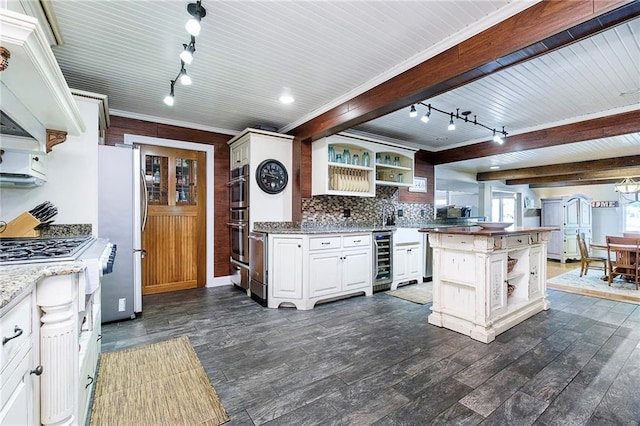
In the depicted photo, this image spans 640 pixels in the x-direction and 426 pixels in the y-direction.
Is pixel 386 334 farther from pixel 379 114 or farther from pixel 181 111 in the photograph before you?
pixel 181 111

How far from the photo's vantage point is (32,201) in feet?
8.57

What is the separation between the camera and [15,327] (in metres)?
0.91

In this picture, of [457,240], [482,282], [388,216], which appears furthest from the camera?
[388,216]

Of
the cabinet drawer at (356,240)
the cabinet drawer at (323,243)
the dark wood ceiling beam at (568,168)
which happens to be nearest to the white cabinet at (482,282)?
the cabinet drawer at (356,240)

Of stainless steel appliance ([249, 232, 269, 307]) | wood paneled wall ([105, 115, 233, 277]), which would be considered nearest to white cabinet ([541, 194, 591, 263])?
stainless steel appliance ([249, 232, 269, 307])

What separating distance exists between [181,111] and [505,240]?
4277 millimetres

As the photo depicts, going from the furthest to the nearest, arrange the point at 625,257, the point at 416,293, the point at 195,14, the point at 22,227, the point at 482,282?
the point at 625,257, the point at 416,293, the point at 482,282, the point at 22,227, the point at 195,14

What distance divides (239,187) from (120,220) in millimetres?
1681

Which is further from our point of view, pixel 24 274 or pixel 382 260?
pixel 382 260

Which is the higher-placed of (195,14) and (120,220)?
(195,14)

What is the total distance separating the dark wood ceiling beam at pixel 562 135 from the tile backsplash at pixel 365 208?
4.62 ft

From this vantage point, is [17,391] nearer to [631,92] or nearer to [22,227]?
[22,227]

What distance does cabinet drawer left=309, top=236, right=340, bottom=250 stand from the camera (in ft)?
12.0

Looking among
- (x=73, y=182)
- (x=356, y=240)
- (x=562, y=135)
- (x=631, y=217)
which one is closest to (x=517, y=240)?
(x=356, y=240)
